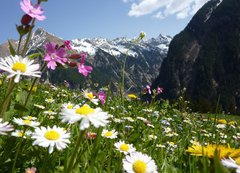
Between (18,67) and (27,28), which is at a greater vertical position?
(27,28)

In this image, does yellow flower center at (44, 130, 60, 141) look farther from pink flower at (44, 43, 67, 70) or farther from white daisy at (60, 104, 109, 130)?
pink flower at (44, 43, 67, 70)

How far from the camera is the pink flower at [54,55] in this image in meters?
2.29

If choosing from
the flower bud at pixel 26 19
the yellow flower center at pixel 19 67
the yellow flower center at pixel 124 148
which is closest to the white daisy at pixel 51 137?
the yellow flower center at pixel 19 67

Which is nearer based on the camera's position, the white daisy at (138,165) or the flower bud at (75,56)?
the white daisy at (138,165)

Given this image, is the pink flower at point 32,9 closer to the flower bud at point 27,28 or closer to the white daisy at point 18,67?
the flower bud at point 27,28

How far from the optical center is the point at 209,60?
14275 centimetres

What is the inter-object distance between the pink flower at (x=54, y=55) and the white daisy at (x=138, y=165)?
0.80 meters

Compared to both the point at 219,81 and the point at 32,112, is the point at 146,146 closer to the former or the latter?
the point at 32,112

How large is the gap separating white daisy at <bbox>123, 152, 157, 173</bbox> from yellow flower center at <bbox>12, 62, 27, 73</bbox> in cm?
73

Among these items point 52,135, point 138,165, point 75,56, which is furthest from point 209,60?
point 52,135

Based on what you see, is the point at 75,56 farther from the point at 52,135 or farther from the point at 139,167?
the point at 139,167

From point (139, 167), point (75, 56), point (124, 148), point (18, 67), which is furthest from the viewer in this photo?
point (75, 56)

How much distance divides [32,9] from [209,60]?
146 m

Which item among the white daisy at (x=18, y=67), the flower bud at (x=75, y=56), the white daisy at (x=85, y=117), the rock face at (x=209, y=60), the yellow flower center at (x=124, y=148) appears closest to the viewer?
the white daisy at (x=85, y=117)
